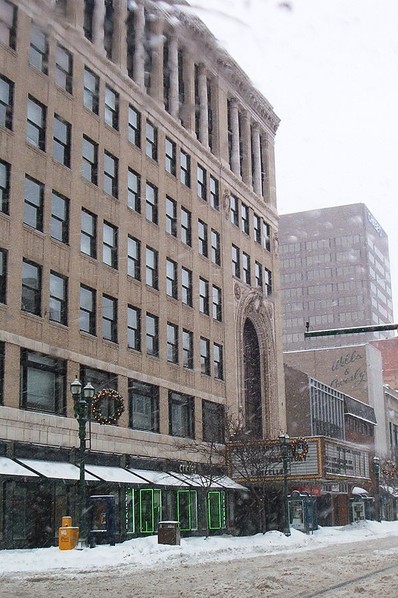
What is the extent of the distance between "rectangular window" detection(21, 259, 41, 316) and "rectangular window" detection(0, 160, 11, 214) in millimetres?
2176

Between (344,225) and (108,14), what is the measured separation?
15848cm

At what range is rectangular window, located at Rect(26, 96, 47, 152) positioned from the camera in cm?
3334

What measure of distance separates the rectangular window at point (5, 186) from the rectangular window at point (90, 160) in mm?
5691

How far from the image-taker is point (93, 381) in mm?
35156

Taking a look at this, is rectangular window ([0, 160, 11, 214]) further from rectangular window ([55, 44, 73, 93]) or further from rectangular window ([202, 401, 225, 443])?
rectangular window ([202, 401, 225, 443])

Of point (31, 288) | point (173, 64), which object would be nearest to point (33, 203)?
point (31, 288)

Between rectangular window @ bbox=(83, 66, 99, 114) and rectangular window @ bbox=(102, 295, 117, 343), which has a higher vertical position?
rectangular window @ bbox=(83, 66, 99, 114)

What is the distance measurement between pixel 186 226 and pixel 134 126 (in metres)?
6.99

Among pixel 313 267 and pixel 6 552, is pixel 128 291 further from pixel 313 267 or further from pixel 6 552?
pixel 313 267

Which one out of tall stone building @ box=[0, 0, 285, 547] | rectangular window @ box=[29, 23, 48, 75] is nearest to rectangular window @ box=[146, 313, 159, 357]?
tall stone building @ box=[0, 0, 285, 547]

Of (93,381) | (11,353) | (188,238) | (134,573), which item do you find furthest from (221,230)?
(134,573)

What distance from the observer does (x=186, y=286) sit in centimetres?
4525

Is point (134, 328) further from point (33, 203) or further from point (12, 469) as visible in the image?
point (12, 469)

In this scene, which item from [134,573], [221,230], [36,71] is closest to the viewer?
[134,573]
